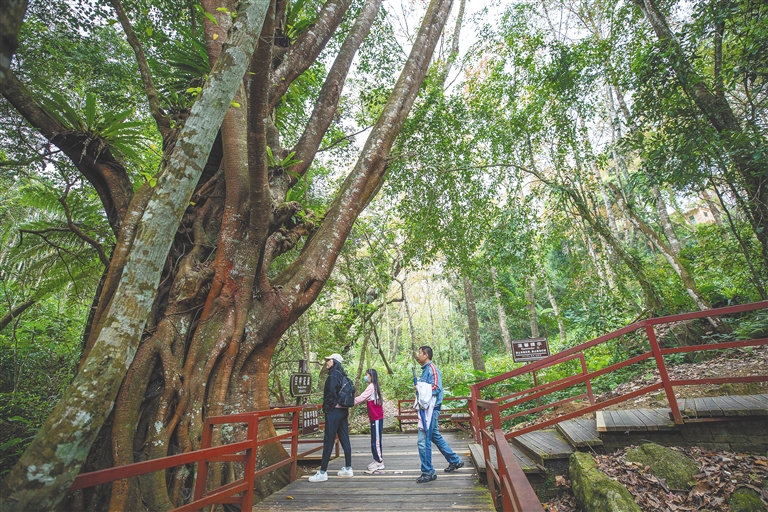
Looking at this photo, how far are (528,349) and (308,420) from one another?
16.3ft

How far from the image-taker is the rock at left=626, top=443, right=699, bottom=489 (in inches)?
139

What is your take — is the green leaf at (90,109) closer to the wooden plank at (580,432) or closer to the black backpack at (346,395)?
the black backpack at (346,395)

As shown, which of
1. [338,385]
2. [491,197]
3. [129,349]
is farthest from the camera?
[491,197]

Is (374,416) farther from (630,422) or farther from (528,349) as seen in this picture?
(528,349)

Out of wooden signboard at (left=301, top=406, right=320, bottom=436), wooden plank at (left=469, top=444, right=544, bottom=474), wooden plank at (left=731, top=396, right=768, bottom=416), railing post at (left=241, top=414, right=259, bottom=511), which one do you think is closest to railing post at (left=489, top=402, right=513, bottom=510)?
wooden plank at (left=469, top=444, right=544, bottom=474)

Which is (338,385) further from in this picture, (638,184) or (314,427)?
(638,184)

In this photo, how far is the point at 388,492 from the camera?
4145mm

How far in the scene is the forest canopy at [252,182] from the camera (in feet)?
8.93

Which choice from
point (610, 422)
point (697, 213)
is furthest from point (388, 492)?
point (697, 213)

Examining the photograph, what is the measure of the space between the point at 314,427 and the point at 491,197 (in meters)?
6.38

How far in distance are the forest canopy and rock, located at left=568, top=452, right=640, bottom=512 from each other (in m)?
3.46

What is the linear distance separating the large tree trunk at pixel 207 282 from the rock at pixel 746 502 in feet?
15.2

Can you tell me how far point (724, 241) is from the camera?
816cm

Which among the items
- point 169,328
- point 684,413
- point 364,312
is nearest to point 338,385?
point 169,328
